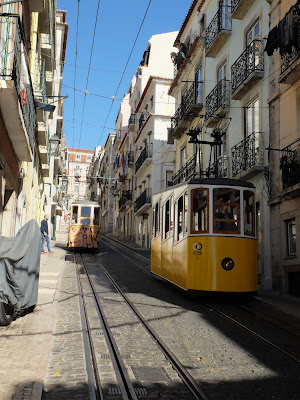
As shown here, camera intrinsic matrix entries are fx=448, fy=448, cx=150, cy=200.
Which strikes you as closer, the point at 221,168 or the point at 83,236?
the point at 221,168

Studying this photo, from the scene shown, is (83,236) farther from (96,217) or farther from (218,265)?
(218,265)

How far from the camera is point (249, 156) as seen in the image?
14.0m

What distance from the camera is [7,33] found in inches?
324

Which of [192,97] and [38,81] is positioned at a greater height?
[192,97]

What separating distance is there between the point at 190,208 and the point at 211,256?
3.87 ft

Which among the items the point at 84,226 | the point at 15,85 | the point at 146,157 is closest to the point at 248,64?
the point at 15,85

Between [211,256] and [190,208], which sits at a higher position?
[190,208]

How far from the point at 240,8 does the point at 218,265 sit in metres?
10.0

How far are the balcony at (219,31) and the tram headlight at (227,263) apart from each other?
35.1 feet

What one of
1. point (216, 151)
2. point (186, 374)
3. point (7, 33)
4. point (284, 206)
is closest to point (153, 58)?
point (216, 151)

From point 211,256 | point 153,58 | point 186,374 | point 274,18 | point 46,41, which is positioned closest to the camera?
point 186,374

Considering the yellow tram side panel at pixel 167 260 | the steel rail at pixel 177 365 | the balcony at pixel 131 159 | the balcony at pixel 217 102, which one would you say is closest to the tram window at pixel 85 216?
the balcony at pixel 217 102

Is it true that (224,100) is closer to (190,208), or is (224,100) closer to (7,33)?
(190,208)

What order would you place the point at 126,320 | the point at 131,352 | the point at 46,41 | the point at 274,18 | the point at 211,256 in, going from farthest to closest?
1. the point at 46,41
2. the point at 274,18
3. the point at 211,256
4. the point at 126,320
5. the point at 131,352
